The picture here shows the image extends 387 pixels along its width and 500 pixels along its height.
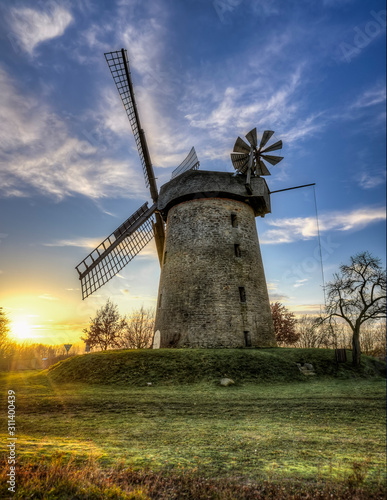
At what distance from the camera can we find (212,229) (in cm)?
2088

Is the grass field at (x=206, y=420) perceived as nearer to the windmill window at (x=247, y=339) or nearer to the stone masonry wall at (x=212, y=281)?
the windmill window at (x=247, y=339)

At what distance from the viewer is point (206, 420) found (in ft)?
27.4

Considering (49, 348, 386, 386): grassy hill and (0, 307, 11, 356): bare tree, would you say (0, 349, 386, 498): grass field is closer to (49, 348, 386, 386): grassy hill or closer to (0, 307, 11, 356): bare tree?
(49, 348, 386, 386): grassy hill

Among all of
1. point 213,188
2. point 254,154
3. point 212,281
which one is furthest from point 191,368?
point 254,154

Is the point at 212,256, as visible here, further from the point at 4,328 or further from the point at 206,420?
the point at 4,328

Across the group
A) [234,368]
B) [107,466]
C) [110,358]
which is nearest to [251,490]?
[107,466]

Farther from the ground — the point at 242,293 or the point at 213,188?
the point at 213,188

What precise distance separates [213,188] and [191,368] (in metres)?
12.0

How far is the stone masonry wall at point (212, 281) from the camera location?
1881cm

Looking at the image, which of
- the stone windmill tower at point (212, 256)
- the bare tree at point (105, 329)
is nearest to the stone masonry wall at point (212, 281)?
the stone windmill tower at point (212, 256)

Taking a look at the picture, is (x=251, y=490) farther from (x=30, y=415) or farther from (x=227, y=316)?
(x=227, y=316)

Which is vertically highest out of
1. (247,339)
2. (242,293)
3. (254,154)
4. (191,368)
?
(254,154)

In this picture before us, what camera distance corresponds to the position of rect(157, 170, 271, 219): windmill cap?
21281 millimetres

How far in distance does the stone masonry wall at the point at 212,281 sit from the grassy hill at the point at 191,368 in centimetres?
220
